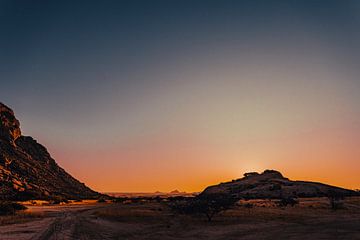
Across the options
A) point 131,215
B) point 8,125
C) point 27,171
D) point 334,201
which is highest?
point 8,125

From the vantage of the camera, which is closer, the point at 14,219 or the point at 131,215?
the point at 14,219

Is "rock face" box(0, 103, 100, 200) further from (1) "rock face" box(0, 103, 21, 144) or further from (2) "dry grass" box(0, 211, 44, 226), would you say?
(2) "dry grass" box(0, 211, 44, 226)

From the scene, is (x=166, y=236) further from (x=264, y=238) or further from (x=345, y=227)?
(x=345, y=227)

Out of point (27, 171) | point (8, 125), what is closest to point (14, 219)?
point (27, 171)

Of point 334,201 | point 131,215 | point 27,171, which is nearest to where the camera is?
point 131,215

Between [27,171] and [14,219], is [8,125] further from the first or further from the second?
[14,219]

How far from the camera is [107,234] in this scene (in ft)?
93.9

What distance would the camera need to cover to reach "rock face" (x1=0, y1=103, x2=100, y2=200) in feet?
310

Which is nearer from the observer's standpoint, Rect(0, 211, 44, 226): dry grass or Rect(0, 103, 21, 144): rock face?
Rect(0, 211, 44, 226): dry grass

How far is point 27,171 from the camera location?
114 m

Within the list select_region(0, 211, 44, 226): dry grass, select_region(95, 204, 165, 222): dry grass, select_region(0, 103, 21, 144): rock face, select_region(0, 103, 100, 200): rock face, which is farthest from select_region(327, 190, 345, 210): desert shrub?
select_region(0, 103, 21, 144): rock face

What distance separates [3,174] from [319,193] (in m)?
96.1

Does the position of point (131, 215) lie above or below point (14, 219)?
above

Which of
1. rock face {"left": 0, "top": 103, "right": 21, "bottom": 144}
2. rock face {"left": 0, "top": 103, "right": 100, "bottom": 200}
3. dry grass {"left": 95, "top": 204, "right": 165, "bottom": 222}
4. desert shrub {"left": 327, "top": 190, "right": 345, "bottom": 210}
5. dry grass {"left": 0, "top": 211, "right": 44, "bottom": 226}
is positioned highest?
rock face {"left": 0, "top": 103, "right": 21, "bottom": 144}
